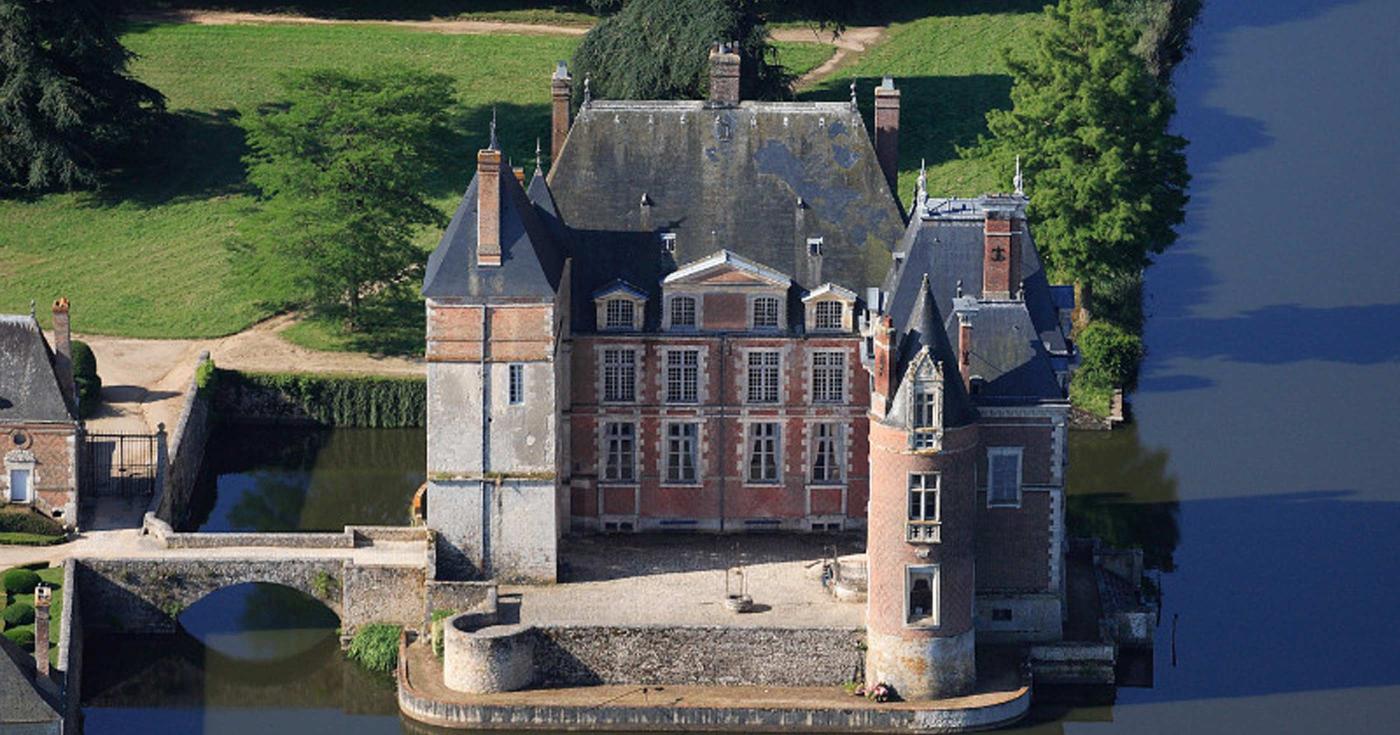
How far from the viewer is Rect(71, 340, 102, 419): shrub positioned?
289ft

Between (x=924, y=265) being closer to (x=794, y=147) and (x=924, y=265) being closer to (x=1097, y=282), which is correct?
(x=794, y=147)

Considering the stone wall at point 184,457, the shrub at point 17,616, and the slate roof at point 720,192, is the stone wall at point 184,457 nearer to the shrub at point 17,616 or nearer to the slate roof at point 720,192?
the shrub at point 17,616

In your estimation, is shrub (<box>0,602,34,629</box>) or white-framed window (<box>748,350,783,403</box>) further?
white-framed window (<box>748,350,783,403</box>)

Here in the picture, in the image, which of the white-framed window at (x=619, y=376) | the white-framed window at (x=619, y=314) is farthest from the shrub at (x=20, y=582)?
the white-framed window at (x=619, y=314)

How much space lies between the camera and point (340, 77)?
96812 mm

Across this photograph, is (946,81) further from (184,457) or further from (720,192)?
(184,457)

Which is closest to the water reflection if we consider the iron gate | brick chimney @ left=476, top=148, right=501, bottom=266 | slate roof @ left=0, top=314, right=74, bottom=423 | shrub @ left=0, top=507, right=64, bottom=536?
the iron gate

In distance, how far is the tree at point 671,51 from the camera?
101m

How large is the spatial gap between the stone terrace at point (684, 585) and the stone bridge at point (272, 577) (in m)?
2.42

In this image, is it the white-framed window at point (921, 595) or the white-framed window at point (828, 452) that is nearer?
the white-framed window at point (921, 595)

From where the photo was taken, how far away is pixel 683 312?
7962 cm

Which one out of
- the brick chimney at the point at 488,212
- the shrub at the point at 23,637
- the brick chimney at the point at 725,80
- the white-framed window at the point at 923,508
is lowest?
the shrub at the point at 23,637

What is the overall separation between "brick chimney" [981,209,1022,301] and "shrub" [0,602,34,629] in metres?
21.5

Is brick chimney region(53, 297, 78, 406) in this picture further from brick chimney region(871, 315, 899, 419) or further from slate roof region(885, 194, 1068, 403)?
brick chimney region(871, 315, 899, 419)
